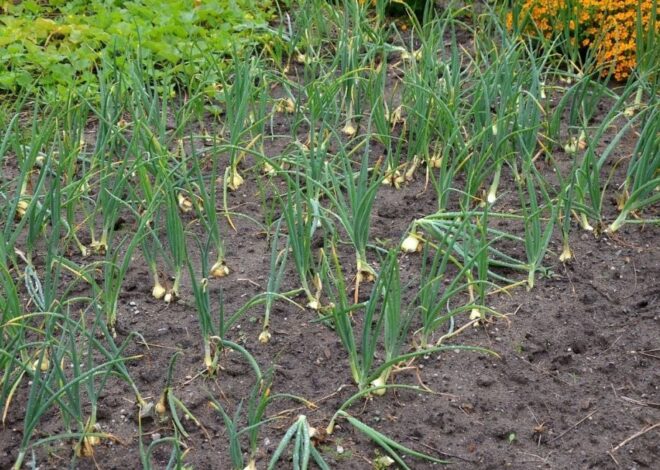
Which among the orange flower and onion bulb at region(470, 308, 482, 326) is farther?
the orange flower

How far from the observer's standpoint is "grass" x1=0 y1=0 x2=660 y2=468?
8.32 feet

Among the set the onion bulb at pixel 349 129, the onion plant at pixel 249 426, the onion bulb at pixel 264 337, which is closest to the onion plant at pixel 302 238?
the onion bulb at pixel 264 337

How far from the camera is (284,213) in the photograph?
2793 millimetres

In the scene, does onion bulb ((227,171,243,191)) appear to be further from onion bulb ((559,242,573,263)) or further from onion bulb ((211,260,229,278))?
onion bulb ((559,242,573,263))

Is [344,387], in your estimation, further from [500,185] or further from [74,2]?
[74,2]

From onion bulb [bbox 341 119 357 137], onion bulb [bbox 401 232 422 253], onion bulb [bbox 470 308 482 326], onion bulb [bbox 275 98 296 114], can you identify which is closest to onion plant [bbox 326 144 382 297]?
onion bulb [bbox 401 232 422 253]

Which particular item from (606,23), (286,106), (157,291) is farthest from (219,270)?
(606,23)

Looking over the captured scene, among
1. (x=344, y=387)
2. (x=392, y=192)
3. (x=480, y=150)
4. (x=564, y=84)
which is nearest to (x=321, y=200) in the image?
(x=392, y=192)

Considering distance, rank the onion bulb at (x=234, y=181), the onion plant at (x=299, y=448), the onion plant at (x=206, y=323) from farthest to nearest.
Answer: the onion bulb at (x=234, y=181) < the onion plant at (x=206, y=323) < the onion plant at (x=299, y=448)

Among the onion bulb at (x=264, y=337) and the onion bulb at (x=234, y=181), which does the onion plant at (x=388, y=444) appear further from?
the onion bulb at (x=234, y=181)

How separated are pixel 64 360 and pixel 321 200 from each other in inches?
41.4

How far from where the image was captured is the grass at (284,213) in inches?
99.8

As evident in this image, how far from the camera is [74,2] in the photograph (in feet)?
15.8

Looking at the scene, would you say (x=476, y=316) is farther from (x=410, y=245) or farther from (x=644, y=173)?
(x=644, y=173)
